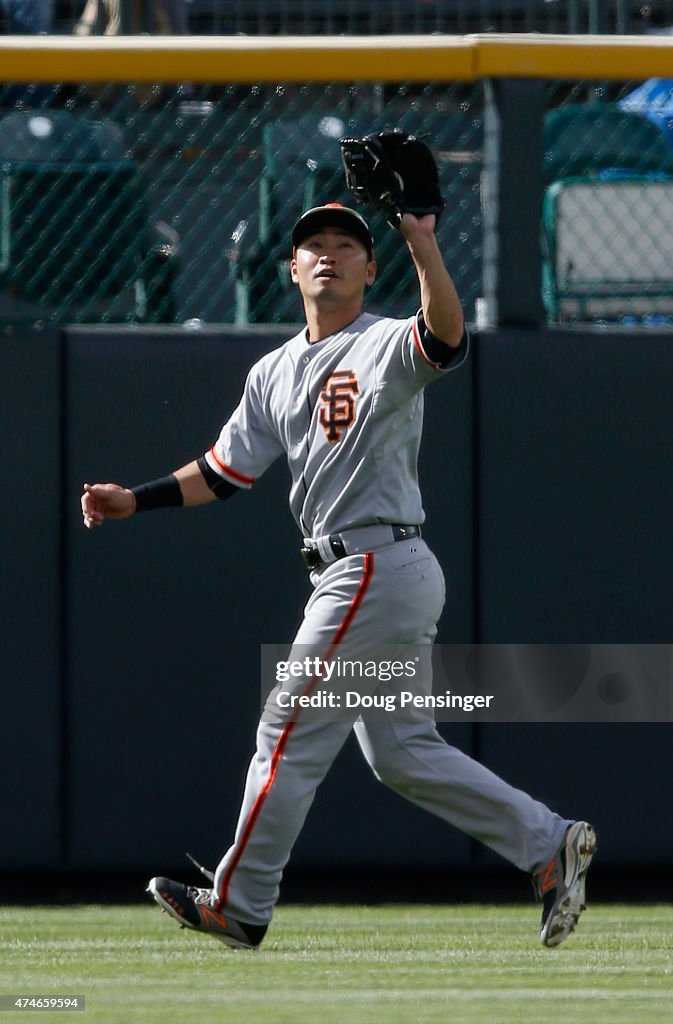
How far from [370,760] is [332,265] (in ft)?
3.95

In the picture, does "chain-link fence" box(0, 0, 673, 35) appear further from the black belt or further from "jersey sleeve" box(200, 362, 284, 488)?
the black belt

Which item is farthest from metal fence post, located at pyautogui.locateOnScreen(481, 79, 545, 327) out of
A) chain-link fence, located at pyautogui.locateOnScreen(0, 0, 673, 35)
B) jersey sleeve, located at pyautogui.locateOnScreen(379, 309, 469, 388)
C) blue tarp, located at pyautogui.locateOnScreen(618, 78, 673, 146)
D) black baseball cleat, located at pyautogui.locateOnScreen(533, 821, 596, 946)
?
chain-link fence, located at pyautogui.locateOnScreen(0, 0, 673, 35)

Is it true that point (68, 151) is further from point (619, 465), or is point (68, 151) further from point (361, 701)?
point (361, 701)

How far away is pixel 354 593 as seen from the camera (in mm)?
3762

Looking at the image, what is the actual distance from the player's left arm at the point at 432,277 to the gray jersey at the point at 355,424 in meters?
0.15

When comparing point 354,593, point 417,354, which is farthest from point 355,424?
point 354,593

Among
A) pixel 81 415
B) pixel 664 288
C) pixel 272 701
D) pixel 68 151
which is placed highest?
pixel 68 151

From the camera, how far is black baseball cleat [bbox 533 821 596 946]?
3.77m

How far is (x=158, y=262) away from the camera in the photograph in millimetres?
5301

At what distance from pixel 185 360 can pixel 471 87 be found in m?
2.28

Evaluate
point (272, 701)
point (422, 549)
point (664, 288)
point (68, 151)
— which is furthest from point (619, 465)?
point (68, 151)

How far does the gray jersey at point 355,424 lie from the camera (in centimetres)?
379

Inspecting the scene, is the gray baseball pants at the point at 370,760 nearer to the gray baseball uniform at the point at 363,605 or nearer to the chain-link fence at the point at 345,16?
the gray baseball uniform at the point at 363,605

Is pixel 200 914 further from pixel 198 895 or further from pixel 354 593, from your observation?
pixel 354 593
